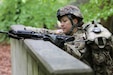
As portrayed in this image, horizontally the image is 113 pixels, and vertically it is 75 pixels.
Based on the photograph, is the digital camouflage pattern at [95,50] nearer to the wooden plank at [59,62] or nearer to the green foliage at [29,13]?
the wooden plank at [59,62]

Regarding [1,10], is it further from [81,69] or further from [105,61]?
[81,69]

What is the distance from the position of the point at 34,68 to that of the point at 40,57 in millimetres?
504

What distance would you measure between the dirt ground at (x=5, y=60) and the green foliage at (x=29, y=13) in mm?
964

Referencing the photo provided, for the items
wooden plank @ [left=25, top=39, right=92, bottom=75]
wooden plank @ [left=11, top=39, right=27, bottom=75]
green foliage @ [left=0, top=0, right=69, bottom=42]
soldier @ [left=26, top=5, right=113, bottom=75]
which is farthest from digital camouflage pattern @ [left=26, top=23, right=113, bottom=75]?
green foliage @ [left=0, top=0, right=69, bottom=42]

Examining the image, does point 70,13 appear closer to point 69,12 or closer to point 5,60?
point 69,12

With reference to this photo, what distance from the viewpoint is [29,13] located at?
1374cm

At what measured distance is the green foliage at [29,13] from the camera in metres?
13.2

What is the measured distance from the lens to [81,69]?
2135mm

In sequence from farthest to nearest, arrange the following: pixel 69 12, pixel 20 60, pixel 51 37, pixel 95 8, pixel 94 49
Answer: pixel 95 8, pixel 20 60, pixel 69 12, pixel 51 37, pixel 94 49

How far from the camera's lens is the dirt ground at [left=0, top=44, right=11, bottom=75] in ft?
36.1

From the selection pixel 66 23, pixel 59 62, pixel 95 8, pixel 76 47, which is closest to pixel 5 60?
pixel 95 8

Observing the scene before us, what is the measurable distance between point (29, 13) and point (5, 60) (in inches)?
81.2

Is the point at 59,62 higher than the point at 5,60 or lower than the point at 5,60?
higher


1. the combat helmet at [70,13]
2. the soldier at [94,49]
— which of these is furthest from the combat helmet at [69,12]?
the soldier at [94,49]
